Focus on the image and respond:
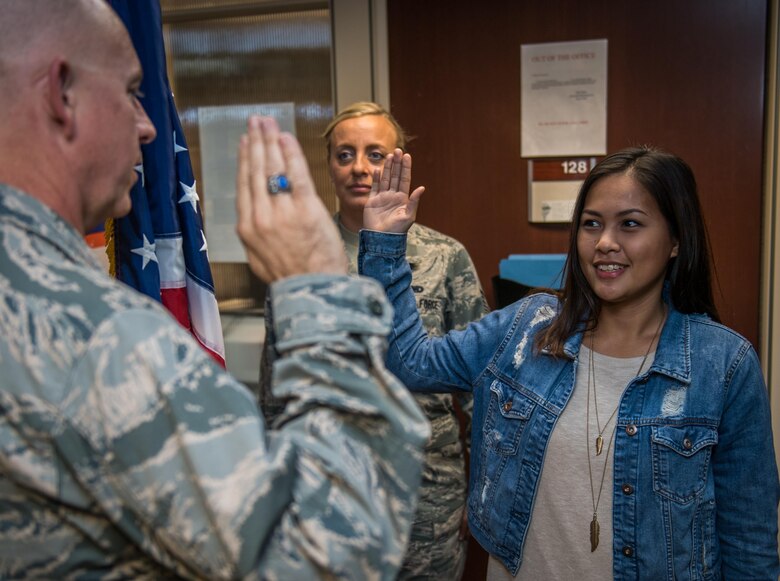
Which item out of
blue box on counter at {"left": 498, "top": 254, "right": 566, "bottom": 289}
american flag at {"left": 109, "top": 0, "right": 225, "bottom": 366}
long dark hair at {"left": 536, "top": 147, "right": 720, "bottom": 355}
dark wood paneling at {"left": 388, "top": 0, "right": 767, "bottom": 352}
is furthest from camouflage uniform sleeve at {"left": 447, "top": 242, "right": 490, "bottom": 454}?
american flag at {"left": 109, "top": 0, "right": 225, "bottom": 366}

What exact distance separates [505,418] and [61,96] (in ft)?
3.26

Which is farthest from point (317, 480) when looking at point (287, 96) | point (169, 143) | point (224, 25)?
point (224, 25)

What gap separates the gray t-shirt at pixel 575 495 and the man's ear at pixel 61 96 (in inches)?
39.2

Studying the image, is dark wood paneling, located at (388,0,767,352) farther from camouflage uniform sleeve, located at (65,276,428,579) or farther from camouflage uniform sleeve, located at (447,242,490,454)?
camouflage uniform sleeve, located at (65,276,428,579)

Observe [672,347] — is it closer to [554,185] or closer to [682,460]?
[682,460]

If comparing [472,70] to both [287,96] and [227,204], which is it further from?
[227,204]

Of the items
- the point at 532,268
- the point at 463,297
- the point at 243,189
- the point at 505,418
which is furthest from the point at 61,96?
the point at 532,268

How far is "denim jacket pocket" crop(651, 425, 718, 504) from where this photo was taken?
3.92ft

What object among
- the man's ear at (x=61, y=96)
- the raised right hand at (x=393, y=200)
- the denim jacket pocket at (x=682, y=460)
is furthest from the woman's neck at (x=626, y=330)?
the man's ear at (x=61, y=96)

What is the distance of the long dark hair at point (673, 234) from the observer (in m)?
1.32

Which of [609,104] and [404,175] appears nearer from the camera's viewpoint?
[404,175]

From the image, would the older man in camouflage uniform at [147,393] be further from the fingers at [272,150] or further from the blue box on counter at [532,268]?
the blue box on counter at [532,268]

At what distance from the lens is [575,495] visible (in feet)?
4.10

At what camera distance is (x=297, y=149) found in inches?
28.0
